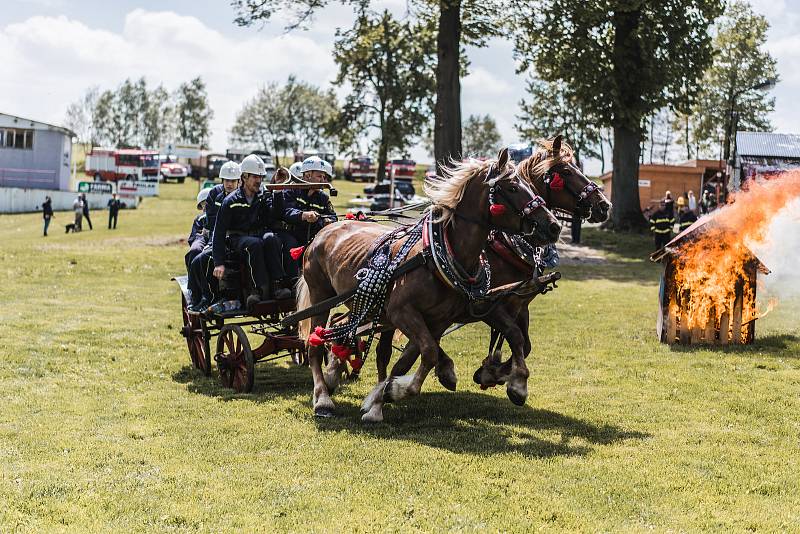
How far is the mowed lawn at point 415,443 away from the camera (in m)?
5.91

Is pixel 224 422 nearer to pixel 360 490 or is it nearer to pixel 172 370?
pixel 360 490

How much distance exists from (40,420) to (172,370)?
3.20m

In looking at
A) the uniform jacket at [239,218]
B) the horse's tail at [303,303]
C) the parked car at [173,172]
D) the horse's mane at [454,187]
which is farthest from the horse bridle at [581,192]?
the parked car at [173,172]

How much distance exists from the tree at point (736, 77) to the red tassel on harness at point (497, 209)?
48696mm

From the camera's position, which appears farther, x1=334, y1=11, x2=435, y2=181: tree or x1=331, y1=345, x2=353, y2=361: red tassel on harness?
x1=334, y1=11, x2=435, y2=181: tree

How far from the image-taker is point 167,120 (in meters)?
108

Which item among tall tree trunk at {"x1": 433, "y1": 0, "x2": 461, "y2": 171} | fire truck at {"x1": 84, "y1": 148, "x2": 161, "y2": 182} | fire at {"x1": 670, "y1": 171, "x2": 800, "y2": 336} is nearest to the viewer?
fire at {"x1": 670, "y1": 171, "x2": 800, "y2": 336}

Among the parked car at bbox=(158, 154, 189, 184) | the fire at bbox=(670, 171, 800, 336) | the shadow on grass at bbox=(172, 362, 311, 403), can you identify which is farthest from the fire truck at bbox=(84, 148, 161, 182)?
the fire at bbox=(670, 171, 800, 336)

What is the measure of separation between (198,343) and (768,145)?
80.5 feet

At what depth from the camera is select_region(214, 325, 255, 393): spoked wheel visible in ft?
33.3

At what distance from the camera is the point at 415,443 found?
7.63m

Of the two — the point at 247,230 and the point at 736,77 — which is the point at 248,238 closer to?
the point at 247,230

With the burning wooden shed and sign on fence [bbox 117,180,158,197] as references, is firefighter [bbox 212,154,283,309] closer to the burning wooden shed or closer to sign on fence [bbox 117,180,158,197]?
the burning wooden shed

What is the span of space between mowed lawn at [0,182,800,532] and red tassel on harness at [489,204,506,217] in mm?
1948
